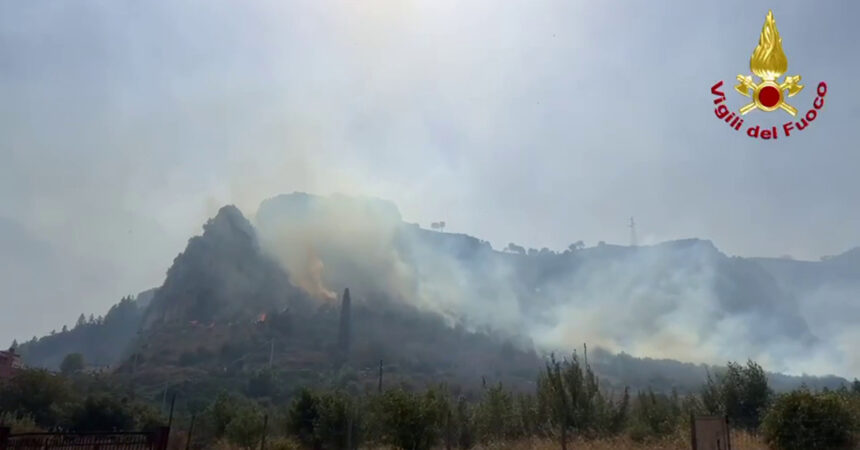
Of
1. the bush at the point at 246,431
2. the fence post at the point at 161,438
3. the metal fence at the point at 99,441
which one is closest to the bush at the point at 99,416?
the bush at the point at 246,431

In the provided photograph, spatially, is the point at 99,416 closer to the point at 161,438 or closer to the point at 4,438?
the point at 161,438

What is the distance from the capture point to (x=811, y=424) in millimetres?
17609

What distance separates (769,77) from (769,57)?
1.79 feet

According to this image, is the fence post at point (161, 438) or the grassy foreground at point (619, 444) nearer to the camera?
the fence post at point (161, 438)

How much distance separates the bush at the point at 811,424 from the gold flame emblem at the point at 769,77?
1016cm

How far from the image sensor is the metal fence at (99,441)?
578 inches

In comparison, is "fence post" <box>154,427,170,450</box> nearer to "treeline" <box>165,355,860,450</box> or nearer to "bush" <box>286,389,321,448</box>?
"treeline" <box>165,355,860,450</box>

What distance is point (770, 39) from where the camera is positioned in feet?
43.5

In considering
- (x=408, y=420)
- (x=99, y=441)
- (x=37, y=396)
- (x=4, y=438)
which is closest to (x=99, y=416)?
(x=37, y=396)

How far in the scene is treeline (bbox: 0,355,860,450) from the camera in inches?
709

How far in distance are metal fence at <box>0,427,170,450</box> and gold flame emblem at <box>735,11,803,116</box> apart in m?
16.0

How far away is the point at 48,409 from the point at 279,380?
2235 inches

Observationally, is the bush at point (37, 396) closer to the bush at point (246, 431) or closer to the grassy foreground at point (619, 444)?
the bush at point (246, 431)

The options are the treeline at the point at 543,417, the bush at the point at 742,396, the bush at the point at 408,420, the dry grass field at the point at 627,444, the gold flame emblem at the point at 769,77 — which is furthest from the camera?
the bush at the point at 742,396
